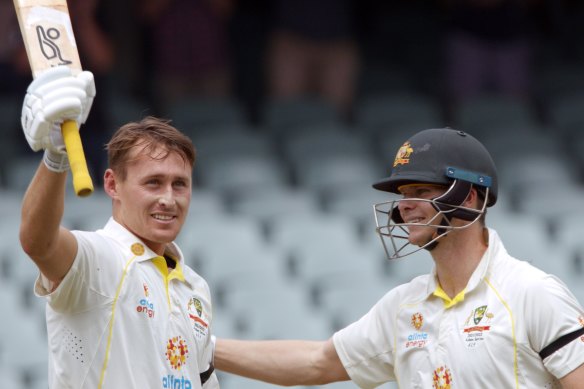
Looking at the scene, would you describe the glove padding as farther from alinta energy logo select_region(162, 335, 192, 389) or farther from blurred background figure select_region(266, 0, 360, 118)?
blurred background figure select_region(266, 0, 360, 118)

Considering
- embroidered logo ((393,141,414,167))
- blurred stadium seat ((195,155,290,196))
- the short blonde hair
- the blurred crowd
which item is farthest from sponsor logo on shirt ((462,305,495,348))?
blurred stadium seat ((195,155,290,196))

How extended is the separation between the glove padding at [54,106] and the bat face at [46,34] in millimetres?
133

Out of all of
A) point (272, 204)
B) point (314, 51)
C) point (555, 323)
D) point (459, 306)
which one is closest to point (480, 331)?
point (459, 306)

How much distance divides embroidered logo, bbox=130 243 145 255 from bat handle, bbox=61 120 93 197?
0.74 metres

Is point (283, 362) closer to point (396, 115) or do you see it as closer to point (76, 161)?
point (76, 161)

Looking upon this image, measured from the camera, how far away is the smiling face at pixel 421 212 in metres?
4.49

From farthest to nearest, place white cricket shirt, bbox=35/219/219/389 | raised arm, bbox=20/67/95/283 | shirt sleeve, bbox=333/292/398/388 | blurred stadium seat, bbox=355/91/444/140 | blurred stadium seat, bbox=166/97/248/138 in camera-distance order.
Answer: blurred stadium seat, bbox=355/91/444/140 < blurred stadium seat, bbox=166/97/248/138 < shirt sleeve, bbox=333/292/398/388 < white cricket shirt, bbox=35/219/219/389 < raised arm, bbox=20/67/95/283

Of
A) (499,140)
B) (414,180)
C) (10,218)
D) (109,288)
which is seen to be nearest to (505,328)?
(414,180)

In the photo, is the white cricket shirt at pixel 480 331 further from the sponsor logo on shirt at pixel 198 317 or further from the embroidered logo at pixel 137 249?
the embroidered logo at pixel 137 249

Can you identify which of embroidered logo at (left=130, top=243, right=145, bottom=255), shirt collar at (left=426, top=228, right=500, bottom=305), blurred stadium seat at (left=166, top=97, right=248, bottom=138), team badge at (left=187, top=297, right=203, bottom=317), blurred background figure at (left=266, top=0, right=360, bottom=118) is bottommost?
shirt collar at (left=426, top=228, right=500, bottom=305)

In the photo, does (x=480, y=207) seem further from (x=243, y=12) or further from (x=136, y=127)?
(x=243, y=12)

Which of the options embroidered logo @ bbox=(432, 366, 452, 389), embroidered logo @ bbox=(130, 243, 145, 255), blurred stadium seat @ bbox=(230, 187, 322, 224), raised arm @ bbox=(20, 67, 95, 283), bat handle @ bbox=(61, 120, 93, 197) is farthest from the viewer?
blurred stadium seat @ bbox=(230, 187, 322, 224)

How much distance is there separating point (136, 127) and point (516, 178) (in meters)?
5.42

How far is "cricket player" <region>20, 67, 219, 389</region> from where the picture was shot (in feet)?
12.3
